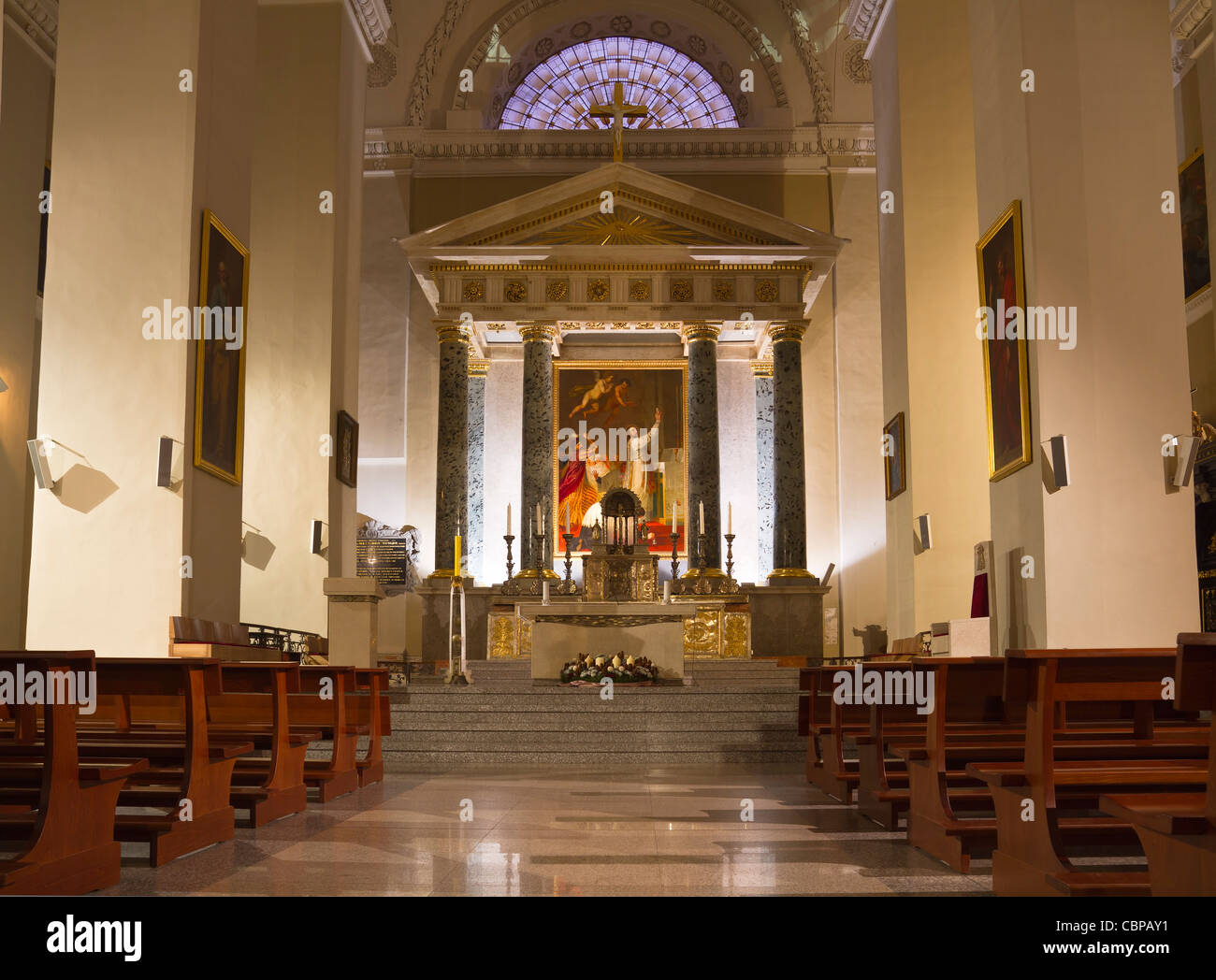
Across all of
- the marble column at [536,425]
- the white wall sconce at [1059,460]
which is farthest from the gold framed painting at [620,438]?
the white wall sconce at [1059,460]

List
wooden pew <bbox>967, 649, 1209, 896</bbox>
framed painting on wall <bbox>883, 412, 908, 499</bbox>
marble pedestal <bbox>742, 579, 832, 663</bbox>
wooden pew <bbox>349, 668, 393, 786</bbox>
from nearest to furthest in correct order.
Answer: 1. wooden pew <bbox>967, 649, 1209, 896</bbox>
2. wooden pew <bbox>349, 668, 393, 786</bbox>
3. framed painting on wall <bbox>883, 412, 908, 499</bbox>
4. marble pedestal <bbox>742, 579, 832, 663</bbox>

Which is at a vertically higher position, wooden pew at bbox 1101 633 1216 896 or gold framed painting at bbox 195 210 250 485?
gold framed painting at bbox 195 210 250 485

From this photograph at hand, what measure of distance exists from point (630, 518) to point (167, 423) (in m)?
7.46

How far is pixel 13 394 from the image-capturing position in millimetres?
13594

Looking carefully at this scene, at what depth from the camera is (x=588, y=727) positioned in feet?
33.5

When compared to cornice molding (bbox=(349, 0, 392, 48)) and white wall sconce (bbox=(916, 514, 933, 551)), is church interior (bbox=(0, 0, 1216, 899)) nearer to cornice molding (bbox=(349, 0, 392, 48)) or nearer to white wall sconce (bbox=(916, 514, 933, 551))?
cornice molding (bbox=(349, 0, 392, 48))

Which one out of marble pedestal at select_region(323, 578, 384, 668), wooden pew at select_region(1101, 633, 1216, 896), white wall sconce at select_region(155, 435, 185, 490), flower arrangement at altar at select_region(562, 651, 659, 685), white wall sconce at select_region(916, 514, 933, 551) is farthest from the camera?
white wall sconce at select_region(916, 514, 933, 551)

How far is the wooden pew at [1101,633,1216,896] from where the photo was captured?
113 inches

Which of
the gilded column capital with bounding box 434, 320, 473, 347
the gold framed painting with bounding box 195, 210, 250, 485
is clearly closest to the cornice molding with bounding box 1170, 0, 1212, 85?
the gilded column capital with bounding box 434, 320, 473, 347

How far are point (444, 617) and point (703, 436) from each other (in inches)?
186

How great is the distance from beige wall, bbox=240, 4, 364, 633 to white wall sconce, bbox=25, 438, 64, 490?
465 cm

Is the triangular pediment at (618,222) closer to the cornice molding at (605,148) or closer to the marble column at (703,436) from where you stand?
the marble column at (703,436)
